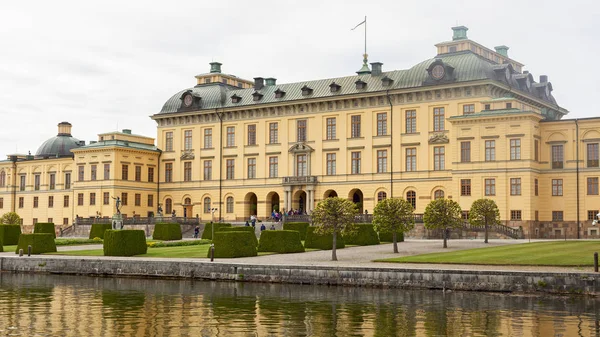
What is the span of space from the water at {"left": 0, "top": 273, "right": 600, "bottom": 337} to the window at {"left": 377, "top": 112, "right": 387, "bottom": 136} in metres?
35.8

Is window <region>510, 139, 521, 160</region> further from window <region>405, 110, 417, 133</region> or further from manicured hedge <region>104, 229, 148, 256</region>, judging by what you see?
manicured hedge <region>104, 229, 148, 256</region>

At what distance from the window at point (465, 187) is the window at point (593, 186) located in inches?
319

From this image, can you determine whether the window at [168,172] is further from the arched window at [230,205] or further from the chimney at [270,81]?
the chimney at [270,81]

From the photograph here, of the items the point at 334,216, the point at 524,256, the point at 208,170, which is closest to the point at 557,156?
the point at 334,216

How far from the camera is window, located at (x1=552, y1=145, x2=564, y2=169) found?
55.1 metres

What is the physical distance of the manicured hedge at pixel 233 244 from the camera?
3659 centimetres

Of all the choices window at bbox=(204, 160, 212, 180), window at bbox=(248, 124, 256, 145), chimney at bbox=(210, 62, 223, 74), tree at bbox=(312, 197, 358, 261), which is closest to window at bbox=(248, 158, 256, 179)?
window at bbox=(248, 124, 256, 145)

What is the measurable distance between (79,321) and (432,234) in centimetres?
3548

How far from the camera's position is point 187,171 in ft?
246

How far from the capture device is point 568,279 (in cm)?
2572

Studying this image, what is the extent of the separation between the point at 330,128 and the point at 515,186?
18.2 m

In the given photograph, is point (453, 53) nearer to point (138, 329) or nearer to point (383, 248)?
point (383, 248)

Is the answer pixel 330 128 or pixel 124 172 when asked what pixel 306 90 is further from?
pixel 124 172

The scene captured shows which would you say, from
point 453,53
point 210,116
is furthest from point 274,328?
point 210,116
